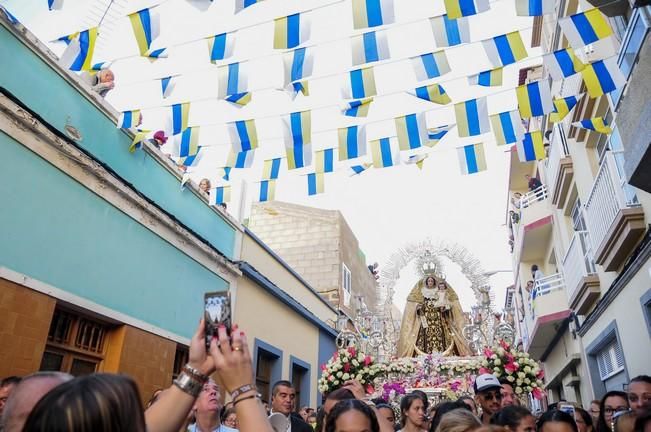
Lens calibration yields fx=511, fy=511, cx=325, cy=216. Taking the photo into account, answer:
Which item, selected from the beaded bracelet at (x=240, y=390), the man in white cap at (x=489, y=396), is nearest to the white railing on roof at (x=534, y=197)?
the man in white cap at (x=489, y=396)

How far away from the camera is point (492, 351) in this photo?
8344mm

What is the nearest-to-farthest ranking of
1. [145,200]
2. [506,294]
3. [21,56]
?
[21,56] → [145,200] → [506,294]

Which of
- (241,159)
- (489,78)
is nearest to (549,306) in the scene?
(489,78)

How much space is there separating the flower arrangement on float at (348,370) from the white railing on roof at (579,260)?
4150 mm

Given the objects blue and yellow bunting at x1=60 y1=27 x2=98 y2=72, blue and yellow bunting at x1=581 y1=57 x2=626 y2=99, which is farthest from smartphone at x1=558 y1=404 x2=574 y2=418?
blue and yellow bunting at x1=60 y1=27 x2=98 y2=72

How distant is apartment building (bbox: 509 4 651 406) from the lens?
5195mm

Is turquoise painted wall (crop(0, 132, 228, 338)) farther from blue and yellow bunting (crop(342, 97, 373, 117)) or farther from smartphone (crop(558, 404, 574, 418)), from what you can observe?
smartphone (crop(558, 404, 574, 418))

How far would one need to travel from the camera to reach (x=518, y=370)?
7676 mm

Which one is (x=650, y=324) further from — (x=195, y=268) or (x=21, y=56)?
(x=21, y=56)

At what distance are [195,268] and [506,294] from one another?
2341cm

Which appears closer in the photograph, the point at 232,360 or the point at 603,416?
the point at 232,360

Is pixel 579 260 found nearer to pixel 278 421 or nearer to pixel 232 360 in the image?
pixel 278 421

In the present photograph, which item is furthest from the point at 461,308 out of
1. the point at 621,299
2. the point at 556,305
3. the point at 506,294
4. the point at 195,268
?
the point at 506,294

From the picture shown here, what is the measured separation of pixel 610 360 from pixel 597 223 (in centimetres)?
293
